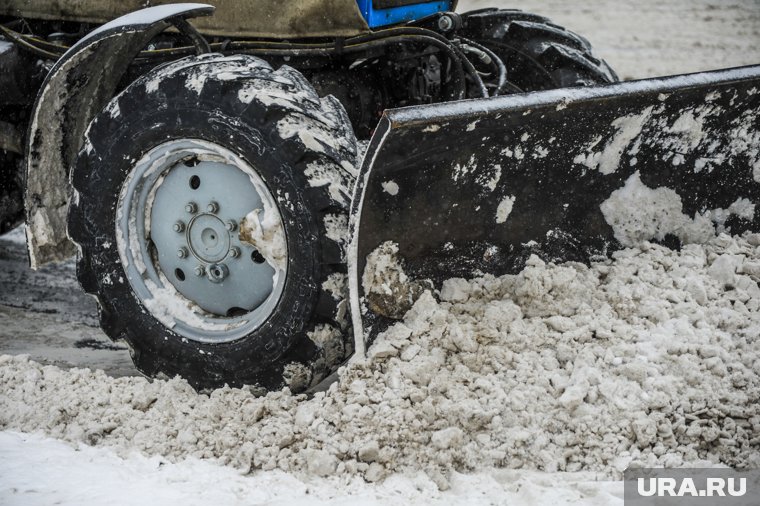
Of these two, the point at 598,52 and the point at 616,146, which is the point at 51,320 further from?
the point at 598,52

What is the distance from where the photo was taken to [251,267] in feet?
9.80

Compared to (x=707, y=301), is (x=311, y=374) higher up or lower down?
lower down

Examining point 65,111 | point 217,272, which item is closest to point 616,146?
point 217,272

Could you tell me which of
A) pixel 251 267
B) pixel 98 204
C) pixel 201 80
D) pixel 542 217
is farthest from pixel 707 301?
pixel 98 204

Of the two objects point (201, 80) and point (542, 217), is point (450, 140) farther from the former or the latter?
point (201, 80)

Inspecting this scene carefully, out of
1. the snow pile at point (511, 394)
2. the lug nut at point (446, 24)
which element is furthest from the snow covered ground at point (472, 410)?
the lug nut at point (446, 24)

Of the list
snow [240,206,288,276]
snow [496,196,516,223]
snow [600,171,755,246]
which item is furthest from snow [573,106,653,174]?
snow [240,206,288,276]

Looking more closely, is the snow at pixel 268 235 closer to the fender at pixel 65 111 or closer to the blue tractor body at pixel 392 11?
the fender at pixel 65 111

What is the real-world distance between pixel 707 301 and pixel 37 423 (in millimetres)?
2279

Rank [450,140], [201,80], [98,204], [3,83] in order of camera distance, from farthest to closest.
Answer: [3,83]
[98,204]
[201,80]
[450,140]

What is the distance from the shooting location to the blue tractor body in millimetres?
3713

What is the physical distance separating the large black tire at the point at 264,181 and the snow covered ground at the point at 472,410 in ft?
0.43

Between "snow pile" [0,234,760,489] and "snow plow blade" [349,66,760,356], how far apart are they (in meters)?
0.11

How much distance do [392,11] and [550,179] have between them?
133cm
